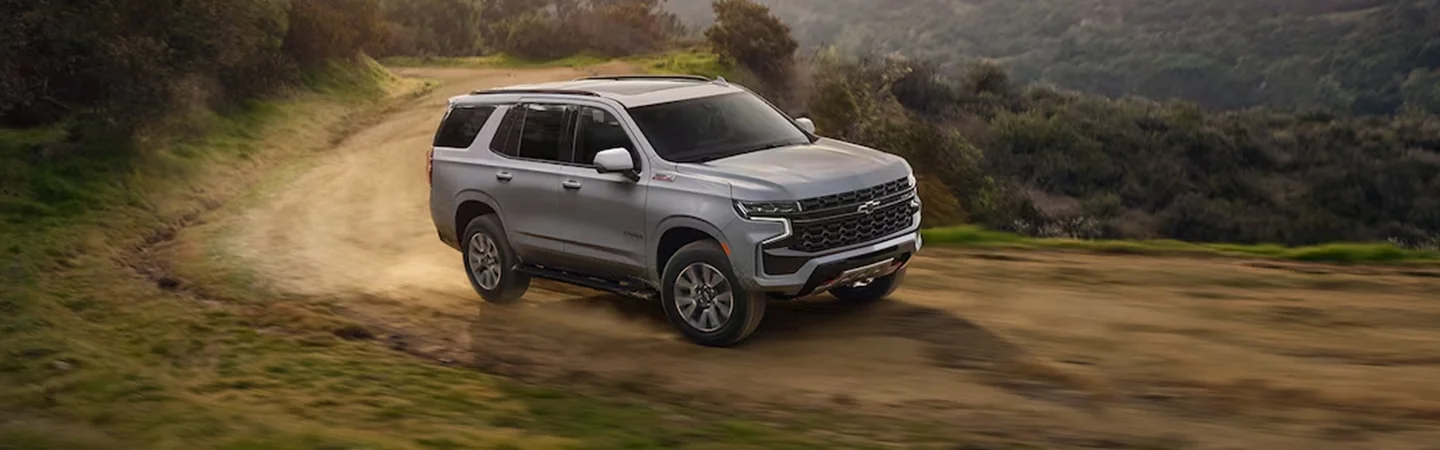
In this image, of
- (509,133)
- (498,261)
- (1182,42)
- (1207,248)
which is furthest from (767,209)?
(1182,42)

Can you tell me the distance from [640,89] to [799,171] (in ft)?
6.87

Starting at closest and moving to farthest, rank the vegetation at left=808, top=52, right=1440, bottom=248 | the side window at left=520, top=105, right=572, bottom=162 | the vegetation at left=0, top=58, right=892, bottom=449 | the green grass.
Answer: the vegetation at left=0, top=58, right=892, bottom=449 → the side window at left=520, top=105, right=572, bottom=162 → the green grass → the vegetation at left=808, top=52, right=1440, bottom=248

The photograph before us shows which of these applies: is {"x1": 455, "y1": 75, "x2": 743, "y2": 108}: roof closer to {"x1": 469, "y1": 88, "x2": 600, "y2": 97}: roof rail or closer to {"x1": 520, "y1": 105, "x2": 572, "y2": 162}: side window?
{"x1": 469, "y1": 88, "x2": 600, "y2": 97}: roof rail

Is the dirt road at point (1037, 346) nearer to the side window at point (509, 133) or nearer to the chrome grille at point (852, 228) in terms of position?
the chrome grille at point (852, 228)

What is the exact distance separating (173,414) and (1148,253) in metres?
9.51

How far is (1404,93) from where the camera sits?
62469 millimetres

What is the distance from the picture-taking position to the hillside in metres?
68.3

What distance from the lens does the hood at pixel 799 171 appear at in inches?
379

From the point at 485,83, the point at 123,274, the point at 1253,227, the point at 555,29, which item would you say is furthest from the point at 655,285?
the point at 555,29

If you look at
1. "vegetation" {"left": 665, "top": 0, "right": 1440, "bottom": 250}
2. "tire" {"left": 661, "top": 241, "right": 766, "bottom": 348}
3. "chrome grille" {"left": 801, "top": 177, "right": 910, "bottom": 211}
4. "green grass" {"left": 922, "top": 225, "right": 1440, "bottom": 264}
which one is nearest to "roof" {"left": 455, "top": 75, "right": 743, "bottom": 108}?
"tire" {"left": 661, "top": 241, "right": 766, "bottom": 348}

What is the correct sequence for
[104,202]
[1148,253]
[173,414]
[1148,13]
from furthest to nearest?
[1148,13] < [104,202] < [1148,253] < [173,414]

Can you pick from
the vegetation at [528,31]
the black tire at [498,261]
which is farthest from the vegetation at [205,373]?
the vegetation at [528,31]

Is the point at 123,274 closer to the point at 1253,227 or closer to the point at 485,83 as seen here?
the point at 485,83

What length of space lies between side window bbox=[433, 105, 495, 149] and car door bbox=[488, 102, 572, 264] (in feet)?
1.02
